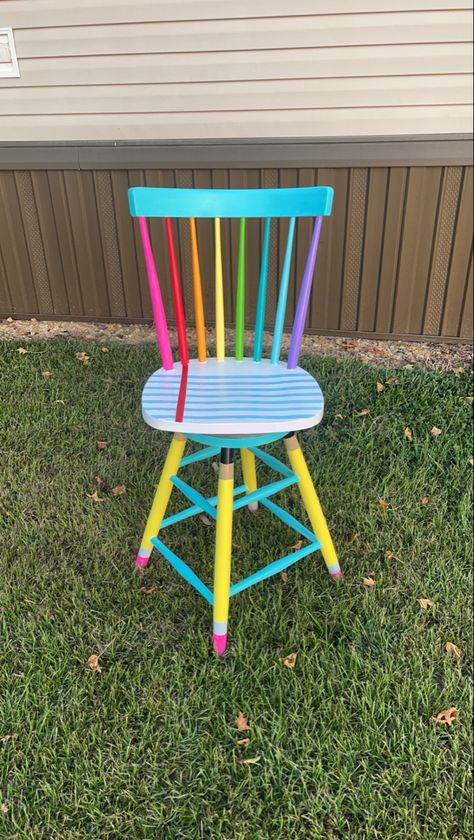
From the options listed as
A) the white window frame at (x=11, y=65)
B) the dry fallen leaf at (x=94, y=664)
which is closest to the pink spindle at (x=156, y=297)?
the dry fallen leaf at (x=94, y=664)

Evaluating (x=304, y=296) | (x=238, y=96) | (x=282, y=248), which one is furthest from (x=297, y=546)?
(x=238, y=96)

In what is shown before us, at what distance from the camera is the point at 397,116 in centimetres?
238

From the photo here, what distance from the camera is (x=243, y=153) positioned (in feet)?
8.36

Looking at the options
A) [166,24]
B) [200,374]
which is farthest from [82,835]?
[166,24]

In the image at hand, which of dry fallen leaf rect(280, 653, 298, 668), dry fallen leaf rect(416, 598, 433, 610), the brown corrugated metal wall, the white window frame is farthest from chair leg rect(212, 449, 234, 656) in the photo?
the white window frame

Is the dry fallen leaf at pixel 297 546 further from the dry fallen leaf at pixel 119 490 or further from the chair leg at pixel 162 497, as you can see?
the dry fallen leaf at pixel 119 490

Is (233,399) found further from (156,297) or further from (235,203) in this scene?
(235,203)

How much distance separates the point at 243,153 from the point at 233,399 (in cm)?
170

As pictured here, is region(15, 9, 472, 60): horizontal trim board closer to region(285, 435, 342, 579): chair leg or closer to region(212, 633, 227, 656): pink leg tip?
region(285, 435, 342, 579): chair leg

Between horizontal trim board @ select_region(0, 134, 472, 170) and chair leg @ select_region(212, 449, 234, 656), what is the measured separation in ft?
5.79

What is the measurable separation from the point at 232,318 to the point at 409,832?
228cm

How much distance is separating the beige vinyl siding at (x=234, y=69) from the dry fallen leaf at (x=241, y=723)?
220 centimetres

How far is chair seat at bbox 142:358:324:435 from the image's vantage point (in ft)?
3.66

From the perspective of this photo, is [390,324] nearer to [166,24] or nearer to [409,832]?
[166,24]
